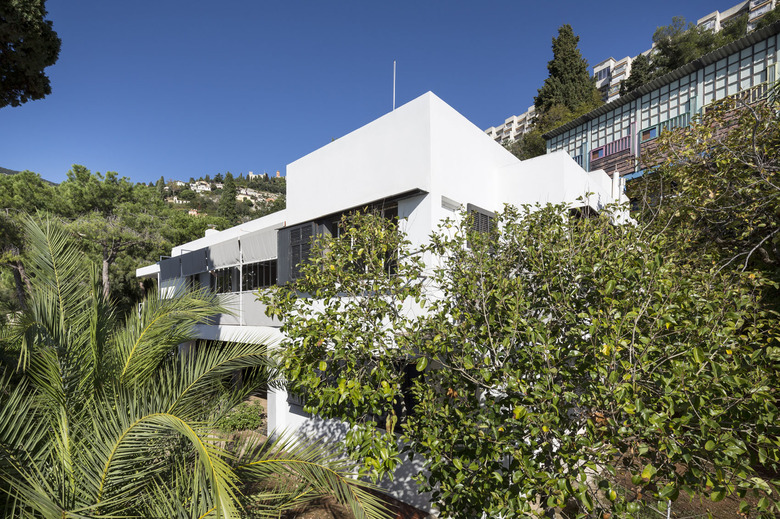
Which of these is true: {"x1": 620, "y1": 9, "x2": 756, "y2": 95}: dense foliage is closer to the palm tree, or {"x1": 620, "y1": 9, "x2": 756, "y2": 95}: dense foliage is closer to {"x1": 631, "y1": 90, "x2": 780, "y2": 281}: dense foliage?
{"x1": 631, "y1": 90, "x2": 780, "y2": 281}: dense foliage

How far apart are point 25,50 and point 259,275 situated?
23.0ft

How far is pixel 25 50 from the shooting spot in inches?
246

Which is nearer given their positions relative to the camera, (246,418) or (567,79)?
(246,418)

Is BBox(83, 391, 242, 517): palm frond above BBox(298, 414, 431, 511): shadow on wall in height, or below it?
above

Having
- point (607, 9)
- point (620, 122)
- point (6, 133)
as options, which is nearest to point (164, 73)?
point (6, 133)

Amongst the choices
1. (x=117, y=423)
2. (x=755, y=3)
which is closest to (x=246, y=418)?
(x=117, y=423)

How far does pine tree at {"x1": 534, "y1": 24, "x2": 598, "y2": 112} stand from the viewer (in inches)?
1409

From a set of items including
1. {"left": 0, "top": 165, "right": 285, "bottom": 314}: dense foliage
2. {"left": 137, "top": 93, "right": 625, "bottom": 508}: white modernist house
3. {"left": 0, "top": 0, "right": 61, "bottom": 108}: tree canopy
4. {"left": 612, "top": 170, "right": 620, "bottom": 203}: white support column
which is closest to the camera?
{"left": 0, "top": 0, "right": 61, "bottom": 108}: tree canopy

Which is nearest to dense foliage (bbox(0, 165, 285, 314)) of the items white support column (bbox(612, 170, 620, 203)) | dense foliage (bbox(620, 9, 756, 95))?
white support column (bbox(612, 170, 620, 203))

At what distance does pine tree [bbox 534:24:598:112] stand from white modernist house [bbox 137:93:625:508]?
3025cm

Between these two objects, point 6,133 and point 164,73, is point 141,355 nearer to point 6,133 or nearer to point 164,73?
point 6,133

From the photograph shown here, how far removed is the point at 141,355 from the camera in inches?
175

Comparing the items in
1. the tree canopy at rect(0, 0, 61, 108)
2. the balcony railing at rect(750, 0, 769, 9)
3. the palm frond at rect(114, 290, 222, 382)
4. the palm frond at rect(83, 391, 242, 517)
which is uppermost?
the balcony railing at rect(750, 0, 769, 9)

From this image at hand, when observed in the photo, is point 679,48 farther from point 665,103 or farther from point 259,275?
point 259,275
